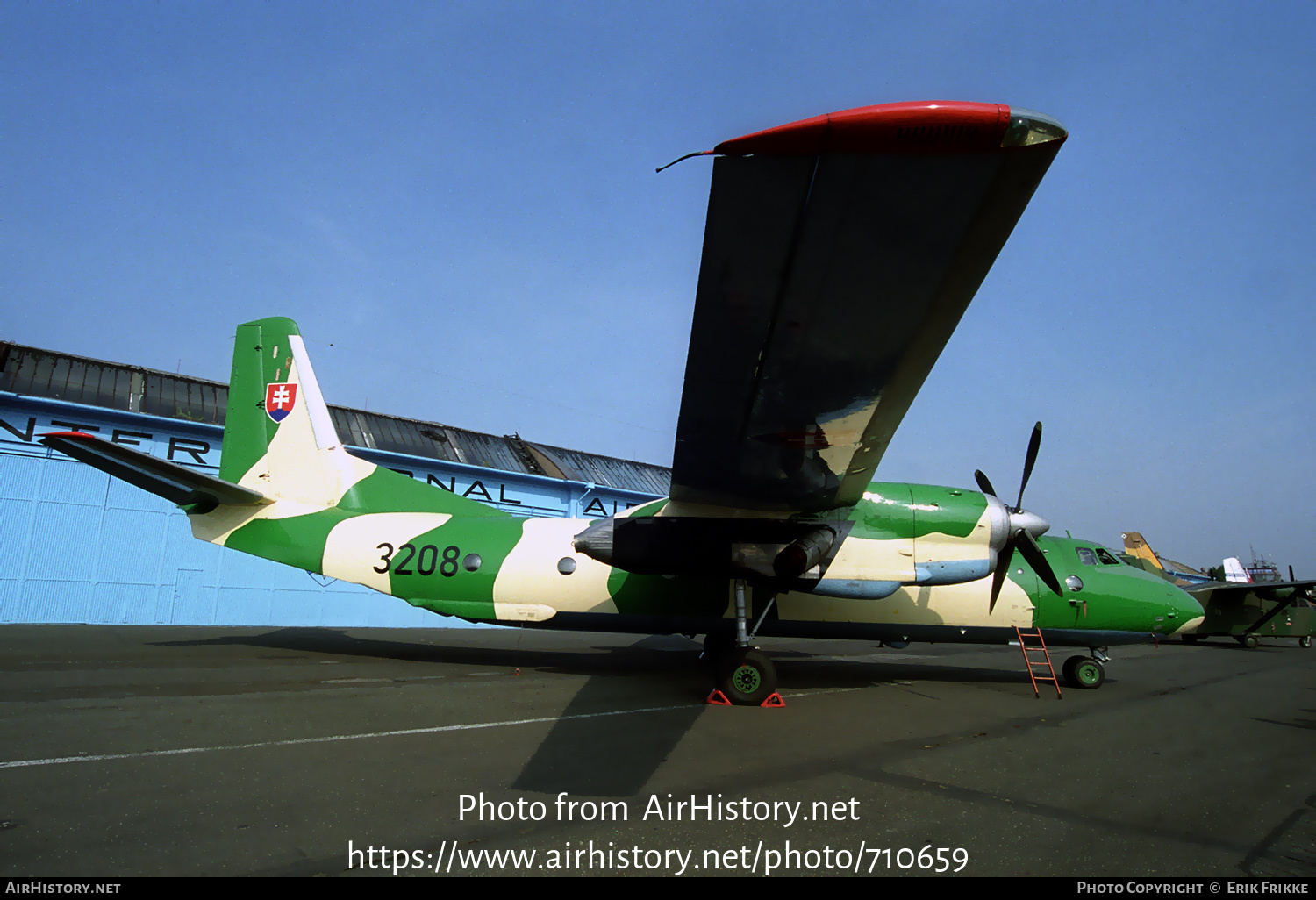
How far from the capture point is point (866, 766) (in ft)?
18.0

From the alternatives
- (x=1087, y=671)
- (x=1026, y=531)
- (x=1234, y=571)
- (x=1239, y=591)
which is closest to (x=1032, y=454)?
(x=1026, y=531)

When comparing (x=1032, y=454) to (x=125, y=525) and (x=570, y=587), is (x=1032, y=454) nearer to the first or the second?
(x=570, y=587)

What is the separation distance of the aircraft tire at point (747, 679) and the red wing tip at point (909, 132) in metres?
6.74

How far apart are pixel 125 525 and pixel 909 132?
22267 millimetres

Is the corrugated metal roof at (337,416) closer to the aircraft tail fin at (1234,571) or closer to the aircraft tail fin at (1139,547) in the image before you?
the aircraft tail fin at (1139,547)

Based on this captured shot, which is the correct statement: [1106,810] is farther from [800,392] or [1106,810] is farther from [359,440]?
[359,440]

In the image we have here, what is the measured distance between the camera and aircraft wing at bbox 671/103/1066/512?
3008 mm

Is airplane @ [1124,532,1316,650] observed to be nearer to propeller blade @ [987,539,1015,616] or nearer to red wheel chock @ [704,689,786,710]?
propeller blade @ [987,539,1015,616]

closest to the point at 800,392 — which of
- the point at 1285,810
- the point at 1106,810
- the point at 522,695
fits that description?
the point at 1106,810

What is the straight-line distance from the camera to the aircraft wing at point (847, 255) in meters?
3.01

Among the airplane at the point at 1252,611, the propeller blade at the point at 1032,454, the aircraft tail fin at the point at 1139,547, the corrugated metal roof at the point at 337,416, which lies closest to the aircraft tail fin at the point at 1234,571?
the aircraft tail fin at the point at 1139,547

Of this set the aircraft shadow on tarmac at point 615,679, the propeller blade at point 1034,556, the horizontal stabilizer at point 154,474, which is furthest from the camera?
the propeller blade at point 1034,556

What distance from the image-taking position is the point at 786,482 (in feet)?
24.5

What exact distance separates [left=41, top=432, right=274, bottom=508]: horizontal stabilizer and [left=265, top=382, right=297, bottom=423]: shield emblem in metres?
1.61
